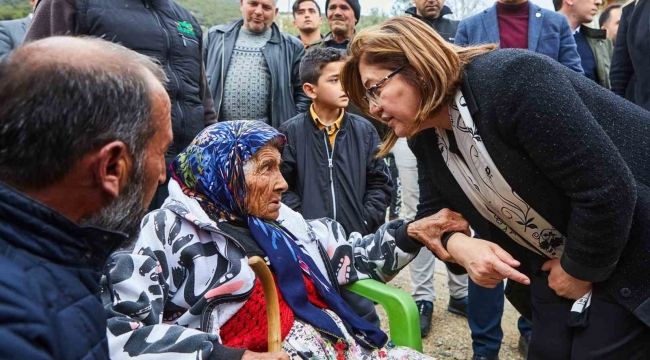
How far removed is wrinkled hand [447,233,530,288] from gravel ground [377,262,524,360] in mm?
1733

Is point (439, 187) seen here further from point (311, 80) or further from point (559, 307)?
point (311, 80)

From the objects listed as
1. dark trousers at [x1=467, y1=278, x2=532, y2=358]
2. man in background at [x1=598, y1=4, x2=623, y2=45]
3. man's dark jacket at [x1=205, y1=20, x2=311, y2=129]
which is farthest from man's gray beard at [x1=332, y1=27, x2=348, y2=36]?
man in background at [x1=598, y1=4, x2=623, y2=45]

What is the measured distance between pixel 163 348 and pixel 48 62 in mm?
921

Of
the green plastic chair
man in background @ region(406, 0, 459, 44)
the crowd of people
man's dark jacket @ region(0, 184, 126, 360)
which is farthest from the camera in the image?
man in background @ region(406, 0, 459, 44)

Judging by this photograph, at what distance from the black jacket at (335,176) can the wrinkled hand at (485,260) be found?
55.6 inches

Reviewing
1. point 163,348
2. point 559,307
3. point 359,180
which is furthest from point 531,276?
point 359,180

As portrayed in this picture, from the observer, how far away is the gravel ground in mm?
3762

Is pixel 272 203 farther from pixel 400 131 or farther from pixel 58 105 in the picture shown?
pixel 58 105

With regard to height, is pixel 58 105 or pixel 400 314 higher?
pixel 58 105

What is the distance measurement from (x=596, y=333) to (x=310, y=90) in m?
2.52

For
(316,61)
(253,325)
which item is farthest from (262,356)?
(316,61)

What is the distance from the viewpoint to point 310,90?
4027 millimetres

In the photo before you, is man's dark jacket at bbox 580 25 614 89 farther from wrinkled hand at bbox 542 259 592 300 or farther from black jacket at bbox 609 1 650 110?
wrinkled hand at bbox 542 259 592 300

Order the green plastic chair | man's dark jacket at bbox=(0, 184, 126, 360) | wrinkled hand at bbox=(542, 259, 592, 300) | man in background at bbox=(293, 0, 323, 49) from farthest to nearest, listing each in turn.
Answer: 1. man in background at bbox=(293, 0, 323, 49)
2. the green plastic chair
3. wrinkled hand at bbox=(542, 259, 592, 300)
4. man's dark jacket at bbox=(0, 184, 126, 360)
